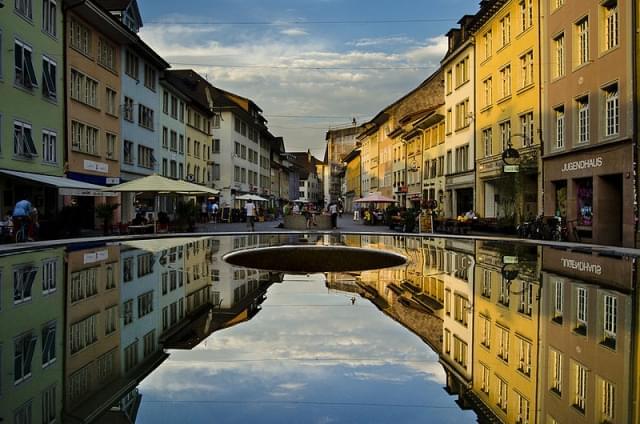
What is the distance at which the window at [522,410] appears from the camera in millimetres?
4285

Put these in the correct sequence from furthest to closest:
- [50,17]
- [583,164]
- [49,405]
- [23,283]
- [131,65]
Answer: [131,65] < [50,17] < [583,164] < [23,283] < [49,405]

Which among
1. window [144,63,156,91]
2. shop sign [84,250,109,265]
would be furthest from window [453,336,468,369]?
window [144,63,156,91]

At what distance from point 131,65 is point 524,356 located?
1512 inches

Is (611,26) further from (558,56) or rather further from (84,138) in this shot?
(84,138)

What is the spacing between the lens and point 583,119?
83.2ft

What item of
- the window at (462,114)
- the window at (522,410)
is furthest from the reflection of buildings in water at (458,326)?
the window at (462,114)

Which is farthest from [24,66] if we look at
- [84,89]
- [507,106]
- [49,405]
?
[49,405]

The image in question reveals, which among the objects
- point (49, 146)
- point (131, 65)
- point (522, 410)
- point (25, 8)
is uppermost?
point (131, 65)

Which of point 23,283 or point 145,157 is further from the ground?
point 145,157

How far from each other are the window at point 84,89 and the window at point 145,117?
7.18 m

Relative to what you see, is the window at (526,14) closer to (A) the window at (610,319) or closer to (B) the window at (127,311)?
(A) the window at (610,319)

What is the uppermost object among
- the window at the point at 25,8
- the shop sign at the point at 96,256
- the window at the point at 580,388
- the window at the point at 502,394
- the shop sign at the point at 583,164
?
the window at the point at 25,8

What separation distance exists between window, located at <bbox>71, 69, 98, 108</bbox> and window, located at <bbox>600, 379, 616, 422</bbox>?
3117 centimetres

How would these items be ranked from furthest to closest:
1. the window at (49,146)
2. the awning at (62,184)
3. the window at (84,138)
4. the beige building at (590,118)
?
the window at (84,138) → the window at (49,146) → the awning at (62,184) → the beige building at (590,118)
